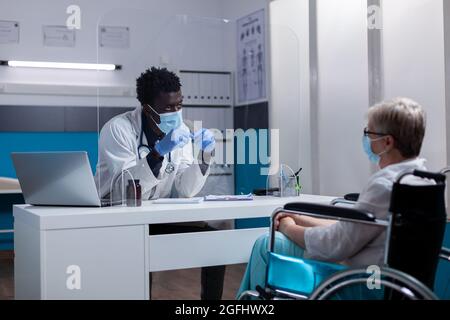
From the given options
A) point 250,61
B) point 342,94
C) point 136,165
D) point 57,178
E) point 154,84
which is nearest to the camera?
point 57,178

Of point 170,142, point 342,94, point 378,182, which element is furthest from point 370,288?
point 342,94

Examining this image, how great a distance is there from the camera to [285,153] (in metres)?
3.26

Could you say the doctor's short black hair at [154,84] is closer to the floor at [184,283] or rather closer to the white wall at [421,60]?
the floor at [184,283]

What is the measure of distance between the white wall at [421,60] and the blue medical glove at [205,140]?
1100 millimetres

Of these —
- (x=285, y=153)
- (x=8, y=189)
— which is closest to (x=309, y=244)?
(x=285, y=153)

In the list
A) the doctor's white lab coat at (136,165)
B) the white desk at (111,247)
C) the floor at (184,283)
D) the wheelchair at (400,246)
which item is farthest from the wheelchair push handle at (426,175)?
the doctor's white lab coat at (136,165)

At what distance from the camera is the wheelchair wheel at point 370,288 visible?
1434 millimetres

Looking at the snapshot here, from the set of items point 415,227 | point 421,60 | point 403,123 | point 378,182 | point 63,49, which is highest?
point 63,49

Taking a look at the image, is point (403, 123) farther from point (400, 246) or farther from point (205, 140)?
point (205, 140)

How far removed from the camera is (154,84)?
266cm

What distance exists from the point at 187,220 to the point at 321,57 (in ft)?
6.83

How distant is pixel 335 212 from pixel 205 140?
1.24m

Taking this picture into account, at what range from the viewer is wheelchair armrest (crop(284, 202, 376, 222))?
1.57 meters

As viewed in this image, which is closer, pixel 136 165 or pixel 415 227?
pixel 415 227
